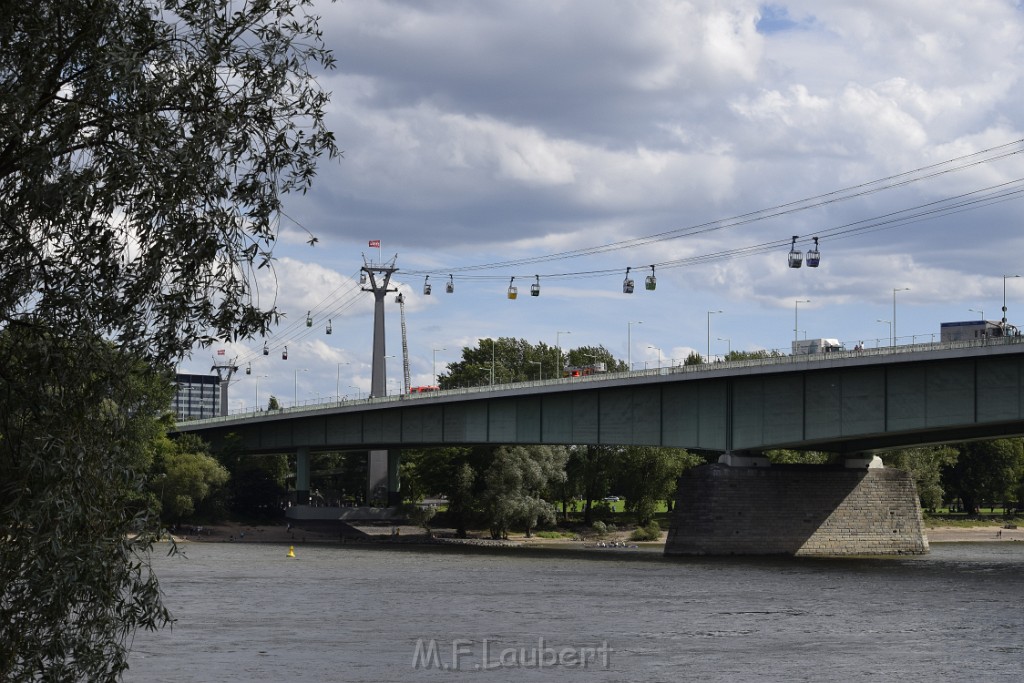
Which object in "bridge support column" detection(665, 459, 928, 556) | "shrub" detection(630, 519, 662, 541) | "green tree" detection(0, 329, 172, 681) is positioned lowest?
"shrub" detection(630, 519, 662, 541)

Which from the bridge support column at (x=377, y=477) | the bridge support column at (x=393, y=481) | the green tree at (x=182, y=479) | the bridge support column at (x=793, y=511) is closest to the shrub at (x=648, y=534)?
the bridge support column at (x=793, y=511)

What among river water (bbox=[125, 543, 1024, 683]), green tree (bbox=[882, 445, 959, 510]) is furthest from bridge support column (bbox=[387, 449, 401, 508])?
river water (bbox=[125, 543, 1024, 683])

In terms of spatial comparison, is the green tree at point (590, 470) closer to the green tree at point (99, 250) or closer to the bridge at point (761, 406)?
the bridge at point (761, 406)

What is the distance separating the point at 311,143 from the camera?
760 inches

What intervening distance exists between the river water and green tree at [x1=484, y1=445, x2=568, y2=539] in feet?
100

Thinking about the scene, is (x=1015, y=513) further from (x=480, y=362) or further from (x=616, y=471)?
(x=480, y=362)

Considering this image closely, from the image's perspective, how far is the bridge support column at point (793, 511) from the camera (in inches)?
3233

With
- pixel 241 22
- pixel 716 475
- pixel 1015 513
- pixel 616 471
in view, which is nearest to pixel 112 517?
pixel 241 22

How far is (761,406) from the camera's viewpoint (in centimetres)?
7969

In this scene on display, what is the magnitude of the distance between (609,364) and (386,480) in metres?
40.0

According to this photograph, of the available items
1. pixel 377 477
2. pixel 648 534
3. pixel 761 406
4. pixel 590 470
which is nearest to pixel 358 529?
pixel 377 477

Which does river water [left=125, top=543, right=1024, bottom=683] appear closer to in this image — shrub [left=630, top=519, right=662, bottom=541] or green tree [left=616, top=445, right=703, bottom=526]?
shrub [left=630, top=519, right=662, bottom=541]

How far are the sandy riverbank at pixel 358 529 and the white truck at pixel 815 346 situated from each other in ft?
104

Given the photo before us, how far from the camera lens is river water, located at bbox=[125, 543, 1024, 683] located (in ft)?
118
